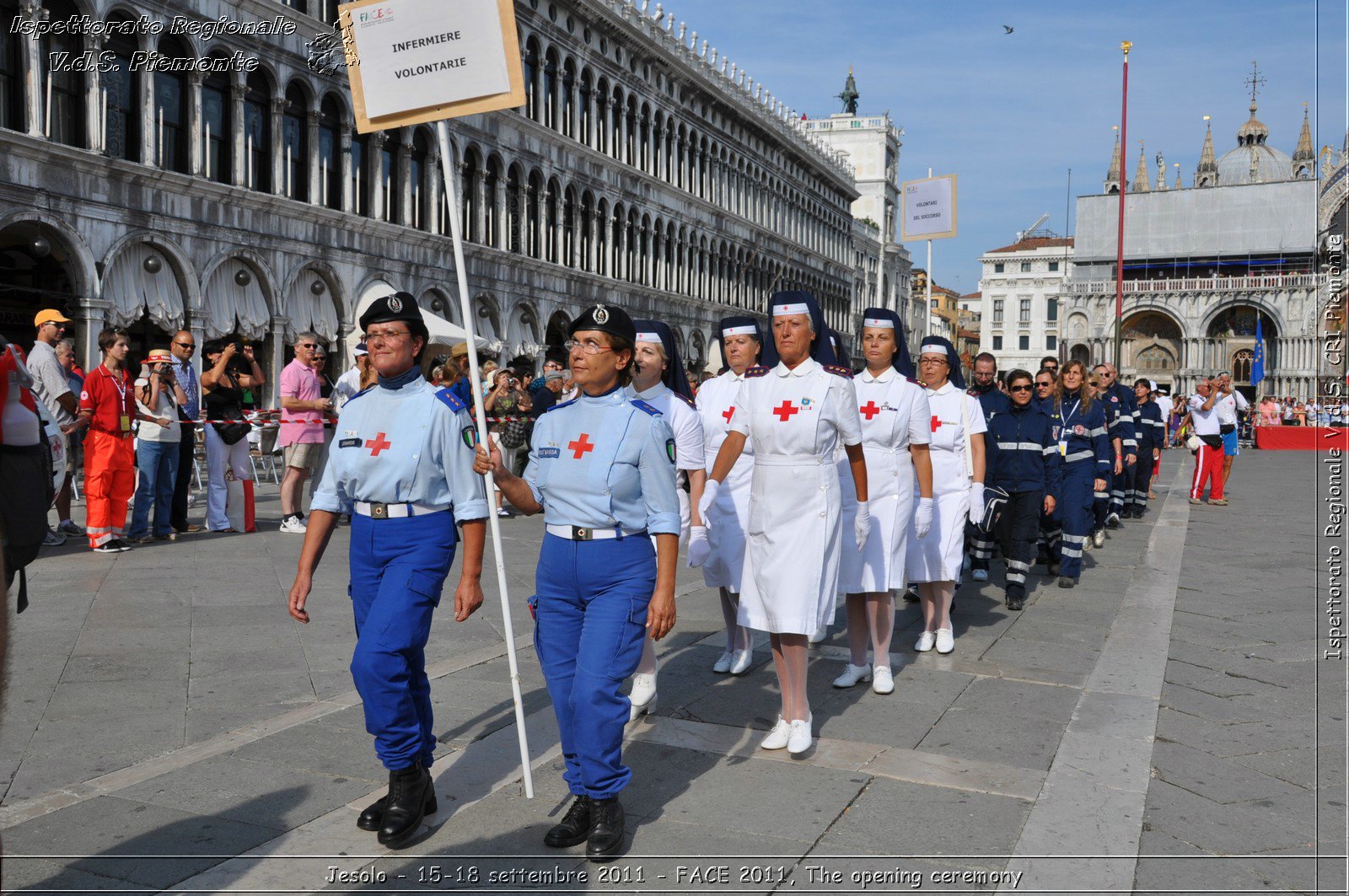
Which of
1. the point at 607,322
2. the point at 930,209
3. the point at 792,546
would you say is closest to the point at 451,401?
the point at 607,322

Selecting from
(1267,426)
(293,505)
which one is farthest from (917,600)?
(1267,426)

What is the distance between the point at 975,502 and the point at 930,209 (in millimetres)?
6442

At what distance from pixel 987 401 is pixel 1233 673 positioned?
3.58 m

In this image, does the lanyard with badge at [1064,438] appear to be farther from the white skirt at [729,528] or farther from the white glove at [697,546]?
the white glove at [697,546]

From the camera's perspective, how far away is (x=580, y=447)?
4238mm

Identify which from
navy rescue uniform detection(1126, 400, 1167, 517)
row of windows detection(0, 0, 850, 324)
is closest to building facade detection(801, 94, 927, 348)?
row of windows detection(0, 0, 850, 324)

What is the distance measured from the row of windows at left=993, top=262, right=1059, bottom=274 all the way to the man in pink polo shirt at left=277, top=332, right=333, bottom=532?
102145 mm

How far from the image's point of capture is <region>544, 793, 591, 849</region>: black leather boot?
4.02 metres

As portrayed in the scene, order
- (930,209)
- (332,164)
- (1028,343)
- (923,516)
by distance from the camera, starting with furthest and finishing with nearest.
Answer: (1028,343) < (332,164) < (930,209) < (923,516)

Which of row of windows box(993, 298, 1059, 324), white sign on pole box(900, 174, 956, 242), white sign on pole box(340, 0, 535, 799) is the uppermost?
row of windows box(993, 298, 1059, 324)

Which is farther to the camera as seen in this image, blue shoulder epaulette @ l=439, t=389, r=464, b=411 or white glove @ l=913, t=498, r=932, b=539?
white glove @ l=913, t=498, r=932, b=539

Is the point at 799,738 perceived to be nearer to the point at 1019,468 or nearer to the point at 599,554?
the point at 599,554

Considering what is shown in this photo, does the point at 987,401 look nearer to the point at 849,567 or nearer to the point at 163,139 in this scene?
the point at 849,567

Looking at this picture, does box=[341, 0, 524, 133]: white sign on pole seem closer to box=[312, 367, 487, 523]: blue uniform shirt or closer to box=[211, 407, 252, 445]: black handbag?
box=[312, 367, 487, 523]: blue uniform shirt
